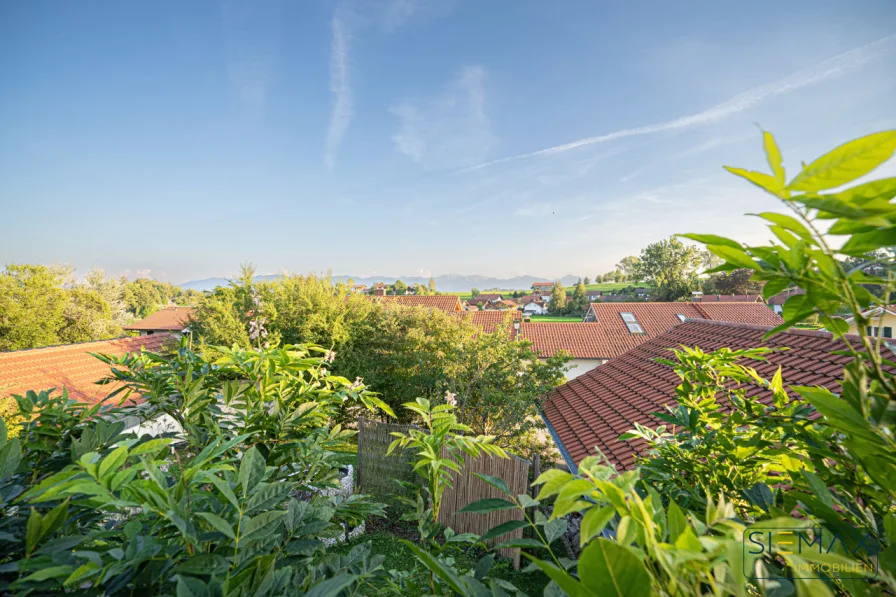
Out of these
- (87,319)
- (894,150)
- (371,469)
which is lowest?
(371,469)

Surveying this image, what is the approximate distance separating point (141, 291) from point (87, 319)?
215 ft

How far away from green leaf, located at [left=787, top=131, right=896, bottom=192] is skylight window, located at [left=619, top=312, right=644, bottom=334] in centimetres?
2286

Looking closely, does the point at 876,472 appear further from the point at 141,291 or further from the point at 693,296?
the point at 141,291

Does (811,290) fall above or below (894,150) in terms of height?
below

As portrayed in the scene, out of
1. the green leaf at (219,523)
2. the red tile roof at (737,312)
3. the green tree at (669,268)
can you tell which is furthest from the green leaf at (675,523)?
the green tree at (669,268)

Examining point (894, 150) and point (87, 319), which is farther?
point (87, 319)

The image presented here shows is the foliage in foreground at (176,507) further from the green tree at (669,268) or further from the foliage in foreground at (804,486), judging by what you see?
the green tree at (669,268)

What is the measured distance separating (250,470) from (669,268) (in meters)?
52.2

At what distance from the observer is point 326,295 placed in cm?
1379

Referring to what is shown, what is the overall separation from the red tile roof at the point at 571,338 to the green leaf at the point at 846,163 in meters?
18.9

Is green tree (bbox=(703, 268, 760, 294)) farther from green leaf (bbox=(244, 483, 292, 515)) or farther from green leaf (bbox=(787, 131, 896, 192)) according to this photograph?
green leaf (bbox=(244, 483, 292, 515))

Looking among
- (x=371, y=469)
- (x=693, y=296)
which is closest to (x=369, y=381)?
(x=371, y=469)

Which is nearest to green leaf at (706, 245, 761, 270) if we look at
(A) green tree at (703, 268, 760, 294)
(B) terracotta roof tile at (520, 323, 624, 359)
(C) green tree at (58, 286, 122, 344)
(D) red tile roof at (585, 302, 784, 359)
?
(B) terracotta roof tile at (520, 323, 624, 359)

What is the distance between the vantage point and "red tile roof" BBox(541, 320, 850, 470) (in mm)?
4660
